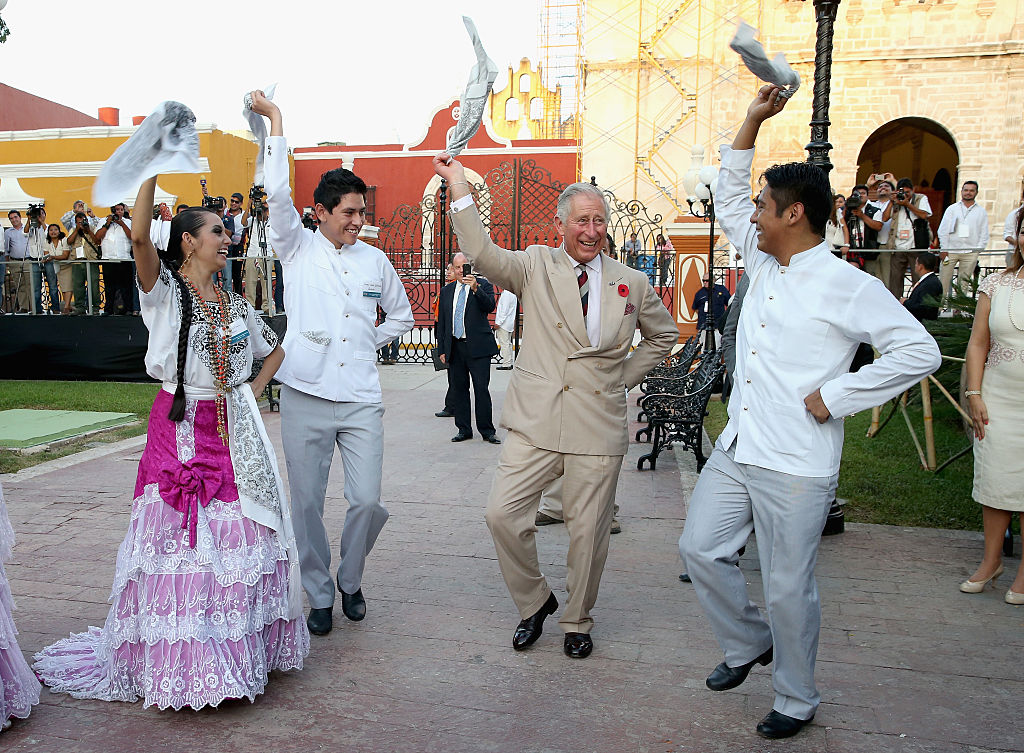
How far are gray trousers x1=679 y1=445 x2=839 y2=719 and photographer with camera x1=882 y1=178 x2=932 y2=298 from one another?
31.0ft

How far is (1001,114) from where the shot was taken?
65.5 feet

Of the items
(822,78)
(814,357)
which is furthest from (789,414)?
(822,78)

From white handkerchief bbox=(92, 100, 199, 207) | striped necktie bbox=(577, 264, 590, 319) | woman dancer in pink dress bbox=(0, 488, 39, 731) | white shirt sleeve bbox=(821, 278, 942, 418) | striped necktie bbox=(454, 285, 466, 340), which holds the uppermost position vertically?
white handkerchief bbox=(92, 100, 199, 207)

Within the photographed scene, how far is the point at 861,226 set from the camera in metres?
12.6

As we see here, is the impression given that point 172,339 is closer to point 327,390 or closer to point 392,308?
point 327,390

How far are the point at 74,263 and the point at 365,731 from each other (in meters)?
11.9

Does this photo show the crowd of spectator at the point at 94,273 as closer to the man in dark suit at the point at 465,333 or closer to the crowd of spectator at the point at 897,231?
the man in dark suit at the point at 465,333

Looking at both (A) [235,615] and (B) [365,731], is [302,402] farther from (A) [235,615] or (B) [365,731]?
(B) [365,731]

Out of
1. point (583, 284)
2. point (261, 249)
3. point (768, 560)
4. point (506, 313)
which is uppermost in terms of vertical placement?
point (261, 249)

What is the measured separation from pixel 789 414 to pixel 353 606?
7.39 ft

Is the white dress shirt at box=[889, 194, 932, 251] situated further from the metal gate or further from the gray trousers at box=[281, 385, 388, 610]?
the gray trousers at box=[281, 385, 388, 610]

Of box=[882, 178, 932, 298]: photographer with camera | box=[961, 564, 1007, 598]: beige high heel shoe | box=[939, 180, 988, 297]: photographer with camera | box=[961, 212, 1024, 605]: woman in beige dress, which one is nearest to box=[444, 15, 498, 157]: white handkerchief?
box=[961, 212, 1024, 605]: woman in beige dress

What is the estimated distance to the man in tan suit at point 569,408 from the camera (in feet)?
12.1

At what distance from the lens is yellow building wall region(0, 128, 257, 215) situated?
903 inches
